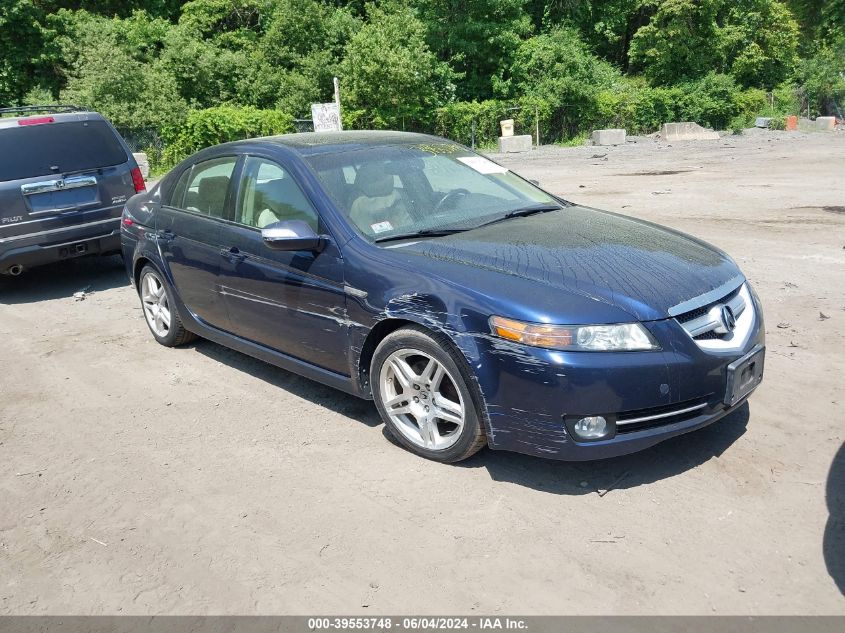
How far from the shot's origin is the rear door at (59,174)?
7996mm

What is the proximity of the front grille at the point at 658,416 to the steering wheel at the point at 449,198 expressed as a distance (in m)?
1.81

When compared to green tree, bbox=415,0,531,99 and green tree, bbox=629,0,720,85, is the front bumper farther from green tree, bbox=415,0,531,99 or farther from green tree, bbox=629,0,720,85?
green tree, bbox=629,0,720,85

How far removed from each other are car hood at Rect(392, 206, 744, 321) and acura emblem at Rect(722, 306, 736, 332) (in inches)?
3.4

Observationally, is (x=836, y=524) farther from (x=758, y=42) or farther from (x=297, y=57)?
(x=758, y=42)

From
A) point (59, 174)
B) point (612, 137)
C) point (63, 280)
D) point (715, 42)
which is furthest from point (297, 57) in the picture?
point (59, 174)

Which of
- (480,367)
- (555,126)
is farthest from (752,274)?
(555,126)

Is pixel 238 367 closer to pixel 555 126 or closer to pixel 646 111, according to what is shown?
pixel 555 126

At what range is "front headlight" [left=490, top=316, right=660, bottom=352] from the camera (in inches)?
140

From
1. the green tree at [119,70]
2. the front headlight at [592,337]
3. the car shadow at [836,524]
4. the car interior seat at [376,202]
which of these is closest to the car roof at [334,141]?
the car interior seat at [376,202]

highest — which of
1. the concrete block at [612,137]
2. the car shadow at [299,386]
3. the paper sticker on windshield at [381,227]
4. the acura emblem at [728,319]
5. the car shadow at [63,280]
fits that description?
the paper sticker on windshield at [381,227]

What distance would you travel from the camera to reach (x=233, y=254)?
16.8 ft

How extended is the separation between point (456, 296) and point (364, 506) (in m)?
1.11

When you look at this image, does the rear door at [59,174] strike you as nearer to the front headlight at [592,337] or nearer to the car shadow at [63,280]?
the car shadow at [63,280]

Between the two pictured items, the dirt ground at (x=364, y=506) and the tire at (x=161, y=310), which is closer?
the dirt ground at (x=364, y=506)
